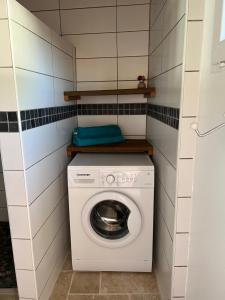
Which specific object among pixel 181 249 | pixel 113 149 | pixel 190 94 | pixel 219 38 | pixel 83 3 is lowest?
pixel 181 249

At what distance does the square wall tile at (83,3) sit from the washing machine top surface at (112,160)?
128cm

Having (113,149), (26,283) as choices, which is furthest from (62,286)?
(113,149)

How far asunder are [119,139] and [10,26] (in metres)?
1.21

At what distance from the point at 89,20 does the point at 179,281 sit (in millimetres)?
2080

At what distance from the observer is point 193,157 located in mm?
1115

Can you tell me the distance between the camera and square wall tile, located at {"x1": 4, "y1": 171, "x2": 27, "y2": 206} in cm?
116

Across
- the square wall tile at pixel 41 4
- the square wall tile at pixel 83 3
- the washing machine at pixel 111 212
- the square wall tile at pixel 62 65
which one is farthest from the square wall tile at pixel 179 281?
the square wall tile at pixel 41 4

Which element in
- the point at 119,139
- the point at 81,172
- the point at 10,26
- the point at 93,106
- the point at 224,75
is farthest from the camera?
the point at 93,106

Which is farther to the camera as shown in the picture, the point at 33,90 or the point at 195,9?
the point at 33,90

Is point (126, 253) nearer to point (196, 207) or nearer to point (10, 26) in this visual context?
point (196, 207)

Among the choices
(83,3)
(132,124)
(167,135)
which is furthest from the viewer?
(132,124)

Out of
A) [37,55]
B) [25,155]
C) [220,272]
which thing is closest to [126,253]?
[220,272]

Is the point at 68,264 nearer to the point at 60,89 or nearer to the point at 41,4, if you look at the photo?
the point at 60,89

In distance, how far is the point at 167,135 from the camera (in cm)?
133
